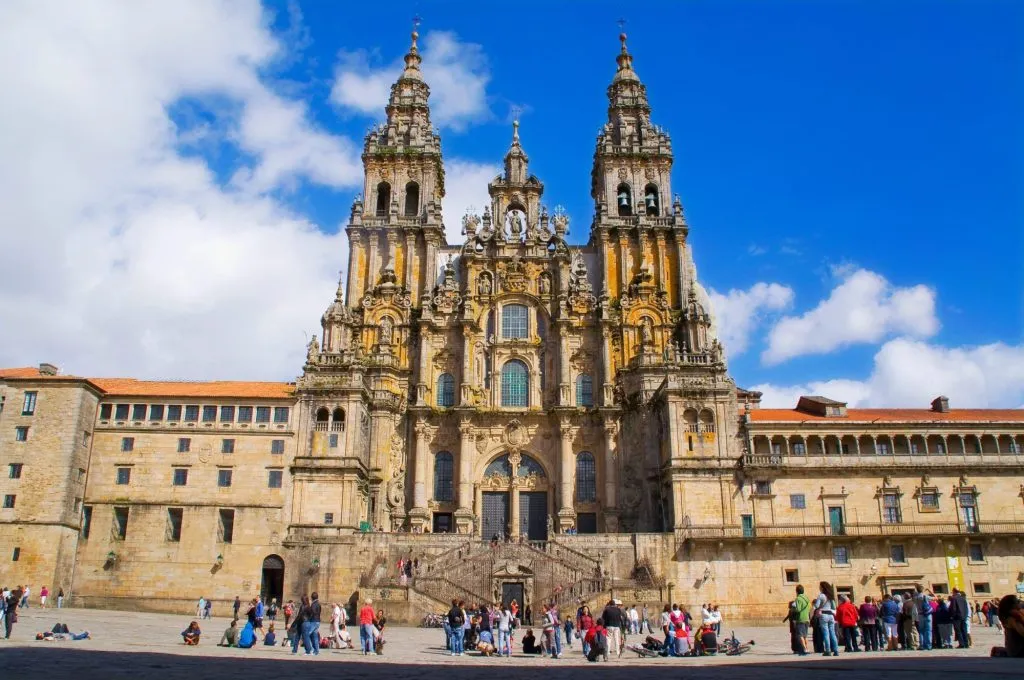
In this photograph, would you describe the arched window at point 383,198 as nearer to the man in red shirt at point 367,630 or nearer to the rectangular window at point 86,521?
the rectangular window at point 86,521

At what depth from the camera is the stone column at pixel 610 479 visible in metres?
52.9

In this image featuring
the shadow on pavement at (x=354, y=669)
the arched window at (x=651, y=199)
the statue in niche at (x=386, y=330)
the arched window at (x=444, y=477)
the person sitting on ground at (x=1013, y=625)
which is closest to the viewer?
the shadow on pavement at (x=354, y=669)

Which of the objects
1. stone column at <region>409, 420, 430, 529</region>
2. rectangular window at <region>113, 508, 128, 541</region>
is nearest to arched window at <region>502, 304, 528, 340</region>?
stone column at <region>409, 420, 430, 529</region>

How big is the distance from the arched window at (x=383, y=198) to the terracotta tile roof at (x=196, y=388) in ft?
57.0

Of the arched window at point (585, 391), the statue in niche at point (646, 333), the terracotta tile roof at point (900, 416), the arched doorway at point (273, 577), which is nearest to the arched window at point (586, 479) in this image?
the arched window at point (585, 391)

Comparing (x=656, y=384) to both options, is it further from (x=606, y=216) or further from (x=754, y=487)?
(x=606, y=216)

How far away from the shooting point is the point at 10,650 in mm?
18719

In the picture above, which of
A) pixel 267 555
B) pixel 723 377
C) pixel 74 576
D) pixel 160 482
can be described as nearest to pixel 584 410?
pixel 723 377

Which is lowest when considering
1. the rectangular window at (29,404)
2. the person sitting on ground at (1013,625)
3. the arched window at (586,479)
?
the person sitting on ground at (1013,625)

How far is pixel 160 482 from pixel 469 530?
59.8 ft

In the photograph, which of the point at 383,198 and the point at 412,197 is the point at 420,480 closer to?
the point at 412,197

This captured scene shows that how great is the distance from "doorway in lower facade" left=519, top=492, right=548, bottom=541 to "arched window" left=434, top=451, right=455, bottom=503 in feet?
15.2

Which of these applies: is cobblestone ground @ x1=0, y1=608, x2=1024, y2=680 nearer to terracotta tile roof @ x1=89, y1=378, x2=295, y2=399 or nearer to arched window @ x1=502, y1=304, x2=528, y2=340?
terracotta tile roof @ x1=89, y1=378, x2=295, y2=399

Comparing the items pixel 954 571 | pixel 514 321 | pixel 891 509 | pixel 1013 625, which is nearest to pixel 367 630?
pixel 1013 625
